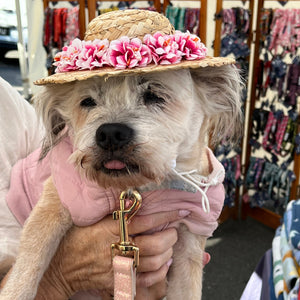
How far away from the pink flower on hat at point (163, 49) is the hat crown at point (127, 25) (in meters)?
0.03

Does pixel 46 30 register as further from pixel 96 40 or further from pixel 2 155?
pixel 96 40

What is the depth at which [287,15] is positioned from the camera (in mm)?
2578

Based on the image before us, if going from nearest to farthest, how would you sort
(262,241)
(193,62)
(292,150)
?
(193,62)
(292,150)
(262,241)

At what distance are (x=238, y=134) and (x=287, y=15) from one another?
1.81m

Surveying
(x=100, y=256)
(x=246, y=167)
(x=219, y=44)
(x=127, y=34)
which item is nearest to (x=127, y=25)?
(x=127, y=34)

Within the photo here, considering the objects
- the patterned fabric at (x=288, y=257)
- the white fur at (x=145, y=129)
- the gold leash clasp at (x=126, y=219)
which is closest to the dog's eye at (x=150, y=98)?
the white fur at (x=145, y=129)

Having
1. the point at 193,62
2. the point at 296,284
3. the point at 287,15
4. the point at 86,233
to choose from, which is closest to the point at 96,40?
the point at 193,62

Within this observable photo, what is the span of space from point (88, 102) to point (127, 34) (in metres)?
0.23

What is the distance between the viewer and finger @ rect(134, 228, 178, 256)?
3.31 feet

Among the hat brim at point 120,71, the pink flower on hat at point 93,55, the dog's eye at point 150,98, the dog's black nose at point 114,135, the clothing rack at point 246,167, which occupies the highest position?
the pink flower on hat at point 93,55

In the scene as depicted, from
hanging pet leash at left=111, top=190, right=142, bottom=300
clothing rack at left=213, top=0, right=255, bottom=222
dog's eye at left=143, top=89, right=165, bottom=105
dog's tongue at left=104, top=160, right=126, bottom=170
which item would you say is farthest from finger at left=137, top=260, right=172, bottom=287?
→ clothing rack at left=213, top=0, right=255, bottom=222

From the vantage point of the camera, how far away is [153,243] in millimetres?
1009

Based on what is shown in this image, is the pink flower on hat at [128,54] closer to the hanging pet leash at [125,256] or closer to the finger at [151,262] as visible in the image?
the hanging pet leash at [125,256]

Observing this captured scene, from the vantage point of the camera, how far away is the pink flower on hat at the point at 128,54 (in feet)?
2.52
